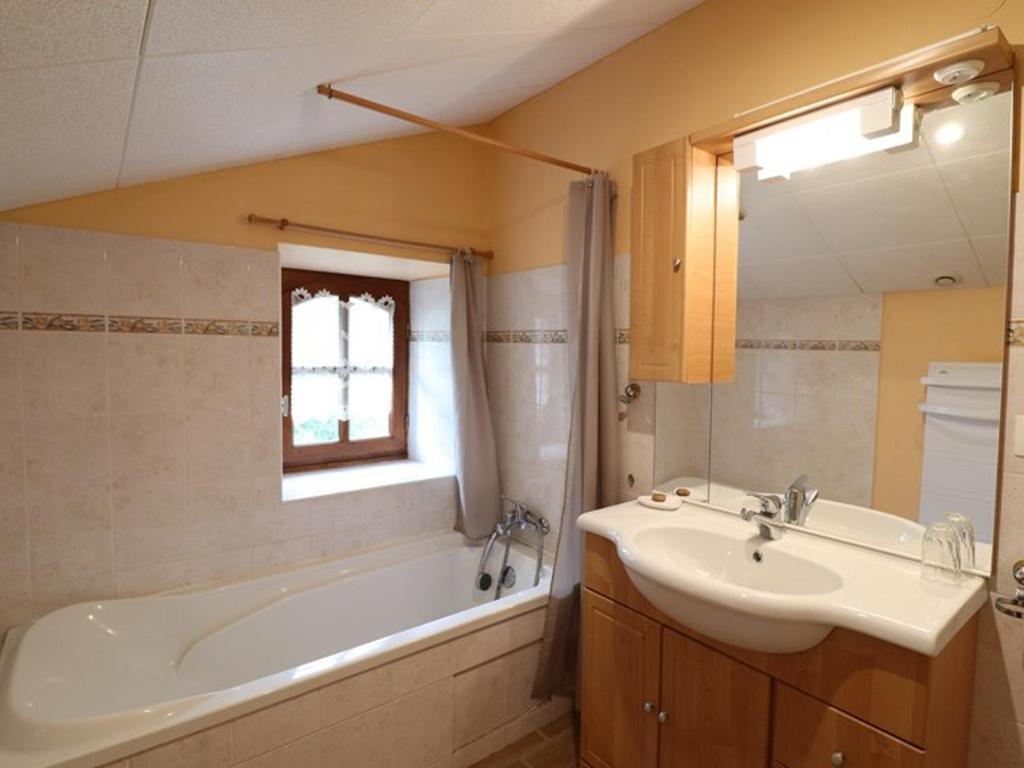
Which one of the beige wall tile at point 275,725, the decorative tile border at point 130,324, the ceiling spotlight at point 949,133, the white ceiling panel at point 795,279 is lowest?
the beige wall tile at point 275,725

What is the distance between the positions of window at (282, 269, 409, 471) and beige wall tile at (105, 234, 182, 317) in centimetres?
71

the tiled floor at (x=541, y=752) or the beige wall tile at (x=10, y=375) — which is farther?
the tiled floor at (x=541, y=752)

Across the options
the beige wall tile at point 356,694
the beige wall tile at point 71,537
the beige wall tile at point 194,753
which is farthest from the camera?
the beige wall tile at point 71,537

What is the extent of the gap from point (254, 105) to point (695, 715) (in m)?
2.13

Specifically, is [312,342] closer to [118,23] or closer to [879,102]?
[118,23]

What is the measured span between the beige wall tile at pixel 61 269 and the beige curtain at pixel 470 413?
145 cm

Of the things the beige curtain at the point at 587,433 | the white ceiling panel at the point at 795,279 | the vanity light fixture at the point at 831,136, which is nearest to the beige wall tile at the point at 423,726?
the beige curtain at the point at 587,433

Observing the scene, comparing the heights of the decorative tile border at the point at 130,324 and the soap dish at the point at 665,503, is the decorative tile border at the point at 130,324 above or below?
above

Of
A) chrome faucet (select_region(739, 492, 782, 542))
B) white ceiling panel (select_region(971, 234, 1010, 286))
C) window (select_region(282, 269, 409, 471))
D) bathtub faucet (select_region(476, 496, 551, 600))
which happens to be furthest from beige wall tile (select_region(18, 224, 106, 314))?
white ceiling panel (select_region(971, 234, 1010, 286))

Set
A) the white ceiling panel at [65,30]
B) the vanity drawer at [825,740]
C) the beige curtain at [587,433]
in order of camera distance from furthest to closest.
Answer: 1. the beige curtain at [587,433]
2. the vanity drawer at [825,740]
3. the white ceiling panel at [65,30]

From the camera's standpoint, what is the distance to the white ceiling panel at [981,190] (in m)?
1.32

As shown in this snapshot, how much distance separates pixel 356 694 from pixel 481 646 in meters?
0.47

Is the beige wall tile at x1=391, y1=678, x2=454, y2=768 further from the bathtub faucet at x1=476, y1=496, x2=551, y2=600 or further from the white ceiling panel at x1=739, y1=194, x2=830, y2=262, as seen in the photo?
the white ceiling panel at x1=739, y1=194, x2=830, y2=262

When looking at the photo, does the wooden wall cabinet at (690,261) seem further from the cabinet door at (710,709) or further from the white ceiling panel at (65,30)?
the white ceiling panel at (65,30)
